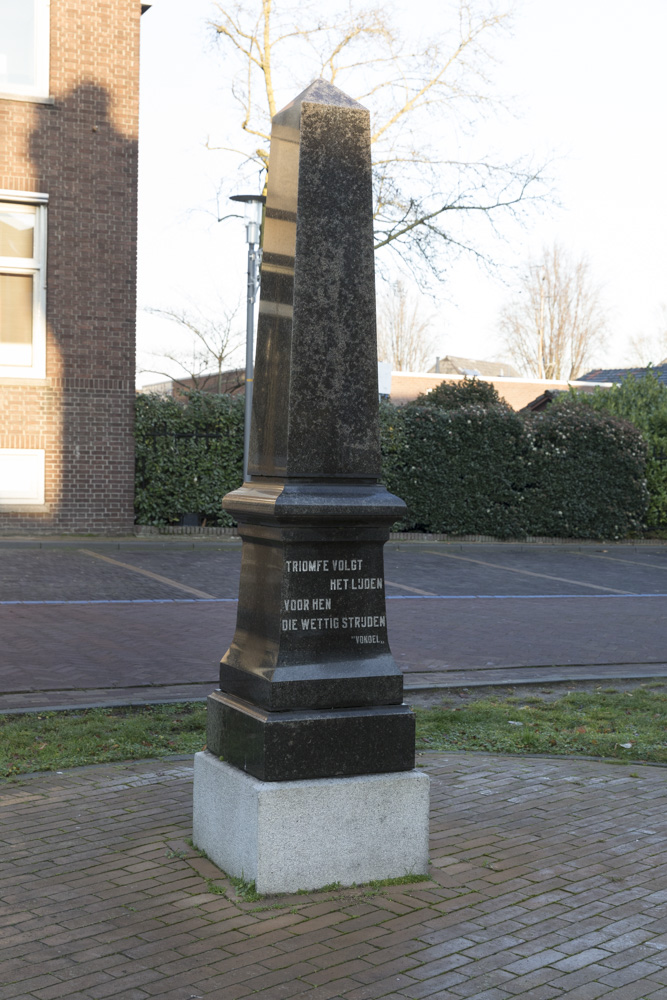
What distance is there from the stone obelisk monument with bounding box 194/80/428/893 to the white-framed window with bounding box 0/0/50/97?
14.7 meters

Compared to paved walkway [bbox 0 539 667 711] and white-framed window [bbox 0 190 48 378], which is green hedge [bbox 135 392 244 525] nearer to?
paved walkway [bbox 0 539 667 711]

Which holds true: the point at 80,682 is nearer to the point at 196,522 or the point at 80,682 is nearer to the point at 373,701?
the point at 373,701

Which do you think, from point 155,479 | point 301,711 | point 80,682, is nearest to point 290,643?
point 301,711

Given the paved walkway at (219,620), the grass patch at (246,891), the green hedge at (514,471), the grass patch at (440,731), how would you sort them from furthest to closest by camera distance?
the green hedge at (514,471)
the paved walkway at (219,620)
the grass patch at (440,731)
the grass patch at (246,891)

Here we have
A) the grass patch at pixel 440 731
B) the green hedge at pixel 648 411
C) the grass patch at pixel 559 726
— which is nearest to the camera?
the grass patch at pixel 440 731

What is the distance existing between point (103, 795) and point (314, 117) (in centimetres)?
320

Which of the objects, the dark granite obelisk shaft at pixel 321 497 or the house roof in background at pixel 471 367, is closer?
the dark granite obelisk shaft at pixel 321 497

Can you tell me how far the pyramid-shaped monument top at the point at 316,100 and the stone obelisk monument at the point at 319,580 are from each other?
11 mm

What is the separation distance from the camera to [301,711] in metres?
4.07

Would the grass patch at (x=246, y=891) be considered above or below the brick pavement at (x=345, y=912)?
above

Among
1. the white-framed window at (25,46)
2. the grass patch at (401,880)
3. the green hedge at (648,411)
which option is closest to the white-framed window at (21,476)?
the white-framed window at (25,46)

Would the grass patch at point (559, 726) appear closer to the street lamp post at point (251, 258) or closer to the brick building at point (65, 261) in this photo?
the street lamp post at point (251, 258)

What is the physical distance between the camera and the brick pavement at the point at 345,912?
3256mm

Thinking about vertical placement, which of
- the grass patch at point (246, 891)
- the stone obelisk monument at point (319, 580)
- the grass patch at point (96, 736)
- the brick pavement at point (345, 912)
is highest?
the stone obelisk monument at point (319, 580)
